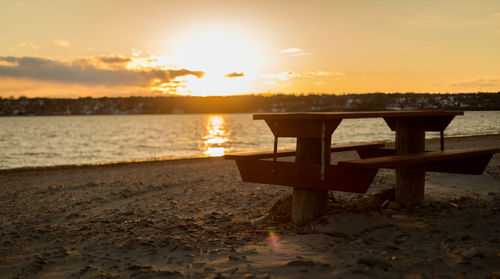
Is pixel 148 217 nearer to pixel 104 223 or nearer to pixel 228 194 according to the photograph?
pixel 104 223

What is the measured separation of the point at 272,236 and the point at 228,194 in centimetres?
332

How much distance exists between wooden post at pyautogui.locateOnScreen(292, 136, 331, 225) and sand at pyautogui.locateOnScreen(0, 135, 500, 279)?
0.53ft

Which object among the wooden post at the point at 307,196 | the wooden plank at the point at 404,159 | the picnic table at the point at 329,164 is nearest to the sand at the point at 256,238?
the wooden post at the point at 307,196

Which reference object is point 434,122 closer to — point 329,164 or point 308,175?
point 329,164

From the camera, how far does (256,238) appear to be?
14.3 feet

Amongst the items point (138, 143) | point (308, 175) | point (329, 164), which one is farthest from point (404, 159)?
point (138, 143)

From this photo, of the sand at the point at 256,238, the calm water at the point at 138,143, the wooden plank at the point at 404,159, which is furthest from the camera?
the calm water at the point at 138,143

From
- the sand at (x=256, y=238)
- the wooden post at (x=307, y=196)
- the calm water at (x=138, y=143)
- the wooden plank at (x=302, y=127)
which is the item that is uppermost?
the wooden plank at (x=302, y=127)

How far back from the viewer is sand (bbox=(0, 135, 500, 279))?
3.17 metres

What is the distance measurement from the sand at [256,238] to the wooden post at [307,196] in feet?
0.53

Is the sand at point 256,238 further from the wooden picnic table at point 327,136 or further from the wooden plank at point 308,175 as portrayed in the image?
the wooden plank at point 308,175

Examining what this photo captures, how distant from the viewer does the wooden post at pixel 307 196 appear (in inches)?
181

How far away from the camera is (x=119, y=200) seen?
7.72 m

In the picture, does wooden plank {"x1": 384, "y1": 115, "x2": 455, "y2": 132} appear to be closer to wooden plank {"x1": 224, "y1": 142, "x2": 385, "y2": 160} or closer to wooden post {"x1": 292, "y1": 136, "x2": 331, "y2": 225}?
wooden plank {"x1": 224, "y1": 142, "x2": 385, "y2": 160}
